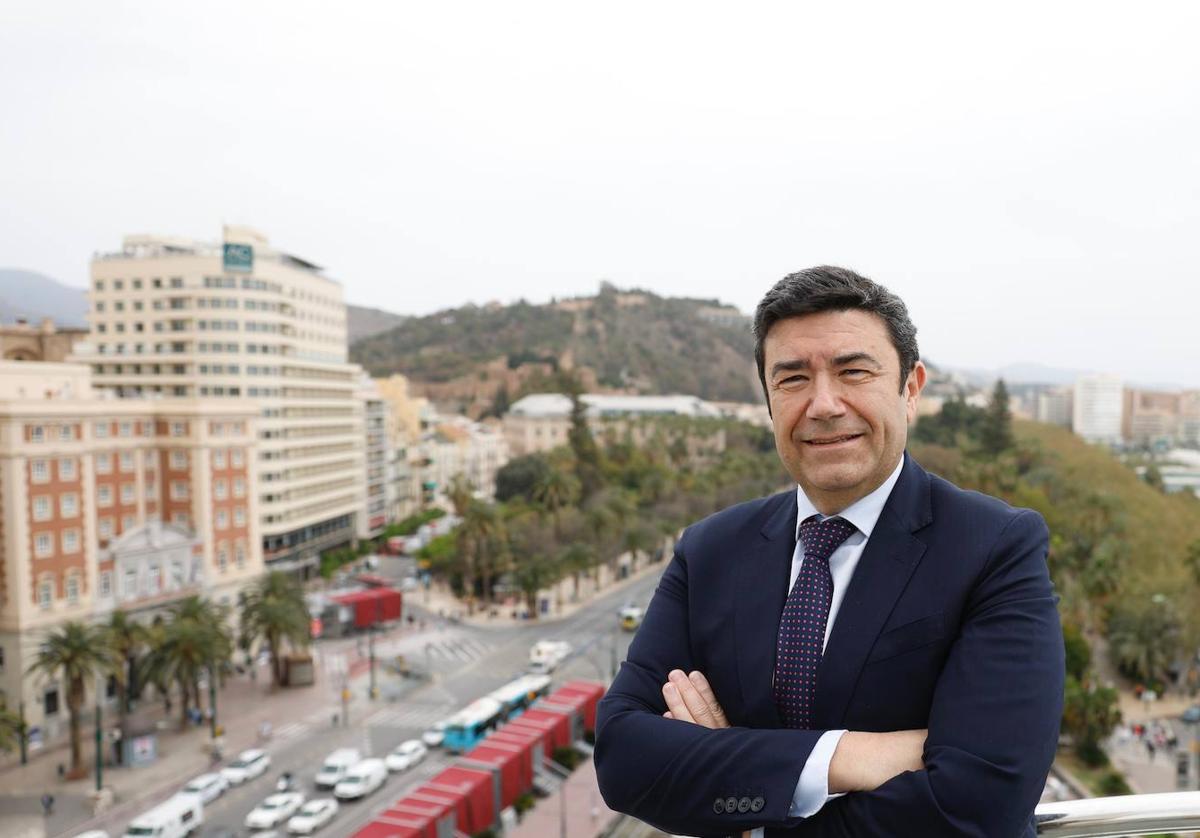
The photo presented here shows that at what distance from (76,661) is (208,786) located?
4.26 m

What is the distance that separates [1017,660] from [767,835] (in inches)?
25.9

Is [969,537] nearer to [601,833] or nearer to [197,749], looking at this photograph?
[601,833]

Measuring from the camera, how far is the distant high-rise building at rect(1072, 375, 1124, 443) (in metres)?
148

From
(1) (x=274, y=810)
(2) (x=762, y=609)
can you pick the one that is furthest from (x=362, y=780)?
(2) (x=762, y=609)

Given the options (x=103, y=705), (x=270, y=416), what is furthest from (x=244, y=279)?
(x=103, y=705)

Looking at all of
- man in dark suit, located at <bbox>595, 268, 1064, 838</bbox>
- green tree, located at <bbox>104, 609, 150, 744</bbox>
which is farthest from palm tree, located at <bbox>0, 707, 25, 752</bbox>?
man in dark suit, located at <bbox>595, 268, 1064, 838</bbox>

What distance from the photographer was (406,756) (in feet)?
74.2

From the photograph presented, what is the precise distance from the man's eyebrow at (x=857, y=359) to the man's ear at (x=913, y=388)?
179mm

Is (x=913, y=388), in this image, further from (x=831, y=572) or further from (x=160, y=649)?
(x=160, y=649)

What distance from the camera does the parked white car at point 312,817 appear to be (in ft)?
61.2

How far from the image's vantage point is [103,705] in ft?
84.5

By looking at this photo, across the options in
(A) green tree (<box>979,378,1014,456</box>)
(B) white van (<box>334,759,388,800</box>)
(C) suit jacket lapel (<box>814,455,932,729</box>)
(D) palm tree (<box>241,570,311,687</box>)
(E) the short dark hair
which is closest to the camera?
(C) suit jacket lapel (<box>814,455,932,729</box>)

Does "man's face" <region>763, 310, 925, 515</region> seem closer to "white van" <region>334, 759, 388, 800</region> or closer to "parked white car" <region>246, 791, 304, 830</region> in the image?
"parked white car" <region>246, 791, 304, 830</region>

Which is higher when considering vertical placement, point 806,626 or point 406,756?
point 806,626
